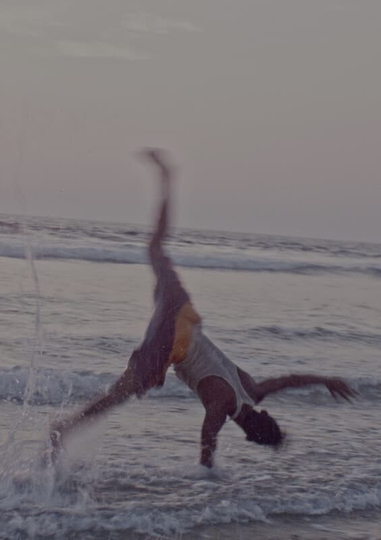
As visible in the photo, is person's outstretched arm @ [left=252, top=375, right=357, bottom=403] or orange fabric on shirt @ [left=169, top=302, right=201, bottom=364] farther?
person's outstretched arm @ [left=252, top=375, right=357, bottom=403]

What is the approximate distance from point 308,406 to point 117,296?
255 inches

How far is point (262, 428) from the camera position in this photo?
6012 mm

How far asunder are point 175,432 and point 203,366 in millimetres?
1694

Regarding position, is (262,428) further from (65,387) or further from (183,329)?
(65,387)

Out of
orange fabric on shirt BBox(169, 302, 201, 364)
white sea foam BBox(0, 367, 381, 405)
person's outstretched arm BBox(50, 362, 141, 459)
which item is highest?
orange fabric on shirt BBox(169, 302, 201, 364)

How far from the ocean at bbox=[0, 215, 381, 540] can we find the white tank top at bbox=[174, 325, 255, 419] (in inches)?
24.6

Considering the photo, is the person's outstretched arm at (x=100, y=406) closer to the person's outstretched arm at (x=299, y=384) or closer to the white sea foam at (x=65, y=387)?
the person's outstretched arm at (x=299, y=384)

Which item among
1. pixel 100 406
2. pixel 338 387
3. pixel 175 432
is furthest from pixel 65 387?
pixel 338 387

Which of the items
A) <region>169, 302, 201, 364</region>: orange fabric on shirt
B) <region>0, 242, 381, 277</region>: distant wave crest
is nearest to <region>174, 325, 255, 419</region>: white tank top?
<region>169, 302, 201, 364</region>: orange fabric on shirt

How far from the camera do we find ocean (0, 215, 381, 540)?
538 cm

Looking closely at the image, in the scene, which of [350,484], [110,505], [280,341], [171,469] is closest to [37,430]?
[171,469]

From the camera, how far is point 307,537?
5223 millimetres

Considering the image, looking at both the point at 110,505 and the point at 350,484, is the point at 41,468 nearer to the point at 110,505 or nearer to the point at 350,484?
the point at 110,505

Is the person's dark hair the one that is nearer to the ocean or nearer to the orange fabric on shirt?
the ocean
